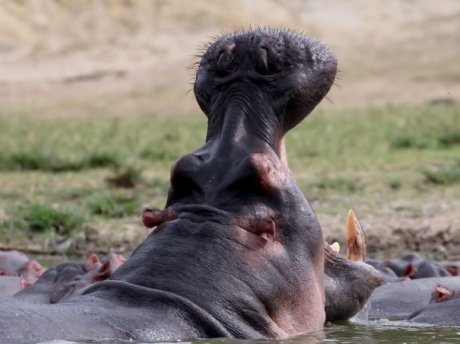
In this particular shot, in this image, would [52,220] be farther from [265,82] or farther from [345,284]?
[265,82]

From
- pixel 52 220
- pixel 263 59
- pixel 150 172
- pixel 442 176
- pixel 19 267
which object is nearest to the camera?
pixel 263 59

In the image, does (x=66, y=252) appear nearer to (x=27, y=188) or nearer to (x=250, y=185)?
(x=27, y=188)

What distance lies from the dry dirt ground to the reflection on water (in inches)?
991

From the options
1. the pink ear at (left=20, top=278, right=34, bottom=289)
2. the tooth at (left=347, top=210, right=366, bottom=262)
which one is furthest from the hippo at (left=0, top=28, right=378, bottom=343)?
the pink ear at (left=20, top=278, right=34, bottom=289)

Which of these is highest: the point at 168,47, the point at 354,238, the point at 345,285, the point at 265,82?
the point at 168,47

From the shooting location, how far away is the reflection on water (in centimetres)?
406

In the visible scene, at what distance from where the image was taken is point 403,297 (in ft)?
19.0

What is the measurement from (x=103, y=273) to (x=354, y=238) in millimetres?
1360

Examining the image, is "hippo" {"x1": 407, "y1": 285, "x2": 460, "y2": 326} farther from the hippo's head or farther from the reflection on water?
the hippo's head

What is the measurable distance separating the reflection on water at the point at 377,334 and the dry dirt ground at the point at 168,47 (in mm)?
25164

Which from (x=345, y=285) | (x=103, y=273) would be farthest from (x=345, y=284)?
(x=103, y=273)

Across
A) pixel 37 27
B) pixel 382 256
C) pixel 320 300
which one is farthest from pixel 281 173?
pixel 37 27

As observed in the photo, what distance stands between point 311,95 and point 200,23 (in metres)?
36.6

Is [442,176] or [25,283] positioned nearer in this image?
[25,283]
